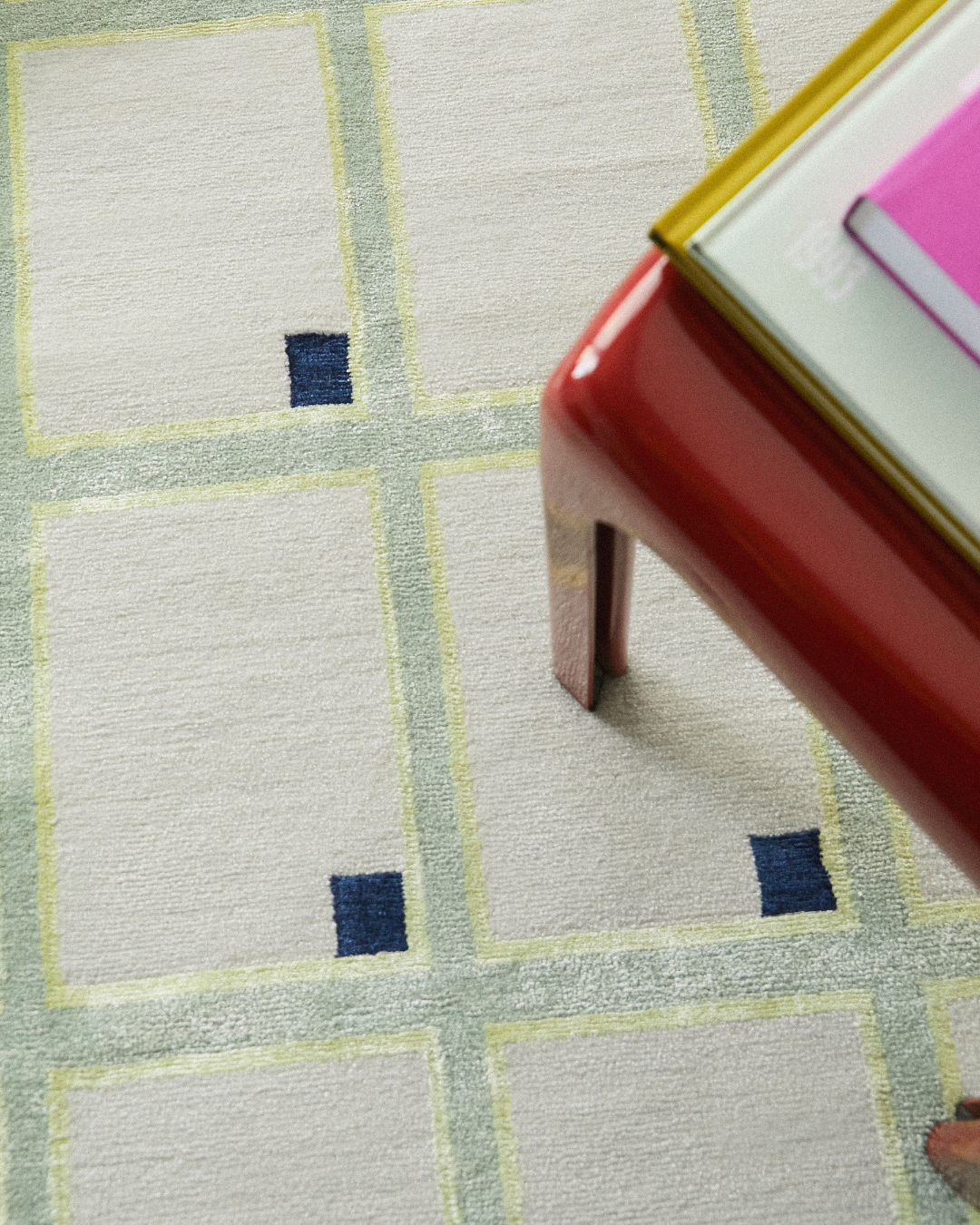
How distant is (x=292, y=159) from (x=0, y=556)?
0.37 m

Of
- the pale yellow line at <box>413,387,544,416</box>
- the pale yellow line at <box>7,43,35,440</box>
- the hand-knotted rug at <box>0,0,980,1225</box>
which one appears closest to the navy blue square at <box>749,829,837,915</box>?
the hand-knotted rug at <box>0,0,980,1225</box>

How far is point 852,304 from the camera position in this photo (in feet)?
1.43

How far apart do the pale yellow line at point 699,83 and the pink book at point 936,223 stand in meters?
0.57

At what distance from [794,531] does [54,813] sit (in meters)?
0.59

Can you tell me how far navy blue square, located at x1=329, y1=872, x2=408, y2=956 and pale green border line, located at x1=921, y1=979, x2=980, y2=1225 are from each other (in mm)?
334

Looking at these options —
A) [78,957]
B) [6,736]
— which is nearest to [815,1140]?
[78,957]

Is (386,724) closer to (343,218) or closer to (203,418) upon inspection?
(203,418)

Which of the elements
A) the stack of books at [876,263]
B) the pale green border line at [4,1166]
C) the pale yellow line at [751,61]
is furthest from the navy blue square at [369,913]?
the pale yellow line at [751,61]

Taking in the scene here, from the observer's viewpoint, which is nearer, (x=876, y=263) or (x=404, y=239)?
(x=876, y=263)

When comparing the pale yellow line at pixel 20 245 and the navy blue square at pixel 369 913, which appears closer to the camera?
the navy blue square at pixel 369 913

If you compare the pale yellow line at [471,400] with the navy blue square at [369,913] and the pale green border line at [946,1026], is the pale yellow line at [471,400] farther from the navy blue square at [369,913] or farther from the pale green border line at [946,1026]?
the pale green border line at [946,1026]

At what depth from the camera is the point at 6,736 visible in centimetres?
87

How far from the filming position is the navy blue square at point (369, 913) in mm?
827

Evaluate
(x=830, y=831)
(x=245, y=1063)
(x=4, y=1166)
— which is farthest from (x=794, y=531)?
(x=4, y=1166)
